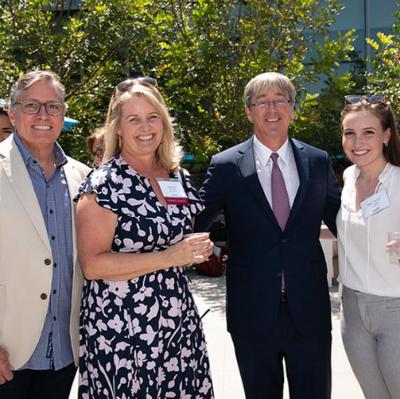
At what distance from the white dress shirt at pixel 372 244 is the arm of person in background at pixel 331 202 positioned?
0.12 meters

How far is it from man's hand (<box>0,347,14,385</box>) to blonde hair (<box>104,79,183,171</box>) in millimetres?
988

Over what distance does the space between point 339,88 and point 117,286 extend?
6859 millimetres

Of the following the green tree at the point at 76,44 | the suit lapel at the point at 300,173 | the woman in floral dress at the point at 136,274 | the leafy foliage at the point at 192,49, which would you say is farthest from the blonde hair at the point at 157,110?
the green tree at the point at 76,44

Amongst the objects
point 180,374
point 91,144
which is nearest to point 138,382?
point 180,374

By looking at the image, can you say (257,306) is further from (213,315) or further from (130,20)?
(130,20)

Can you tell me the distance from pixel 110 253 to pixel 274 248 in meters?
0.91

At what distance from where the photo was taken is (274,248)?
2869mm

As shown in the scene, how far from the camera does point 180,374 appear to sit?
2523 millimetres

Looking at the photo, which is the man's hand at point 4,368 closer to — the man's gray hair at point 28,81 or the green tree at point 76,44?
the man's gray hair at point 28,81

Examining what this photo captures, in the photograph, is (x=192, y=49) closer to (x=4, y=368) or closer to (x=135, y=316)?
(x=135, y=316)

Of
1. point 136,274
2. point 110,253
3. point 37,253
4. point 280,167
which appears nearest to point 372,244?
point 280,167

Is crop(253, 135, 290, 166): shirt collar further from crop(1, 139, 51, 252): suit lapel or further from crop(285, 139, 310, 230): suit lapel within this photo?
crop(1, 139, 51, 252): suit lapel

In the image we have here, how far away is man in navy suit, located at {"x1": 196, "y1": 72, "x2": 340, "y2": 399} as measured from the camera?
114 inches

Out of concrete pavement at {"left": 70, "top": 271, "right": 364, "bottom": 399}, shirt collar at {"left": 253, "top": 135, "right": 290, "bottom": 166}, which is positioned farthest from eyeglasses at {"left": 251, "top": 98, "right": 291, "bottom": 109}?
concrete pavement at {"left": 70, "top": 271, "right": 364, "bottom": 399}
